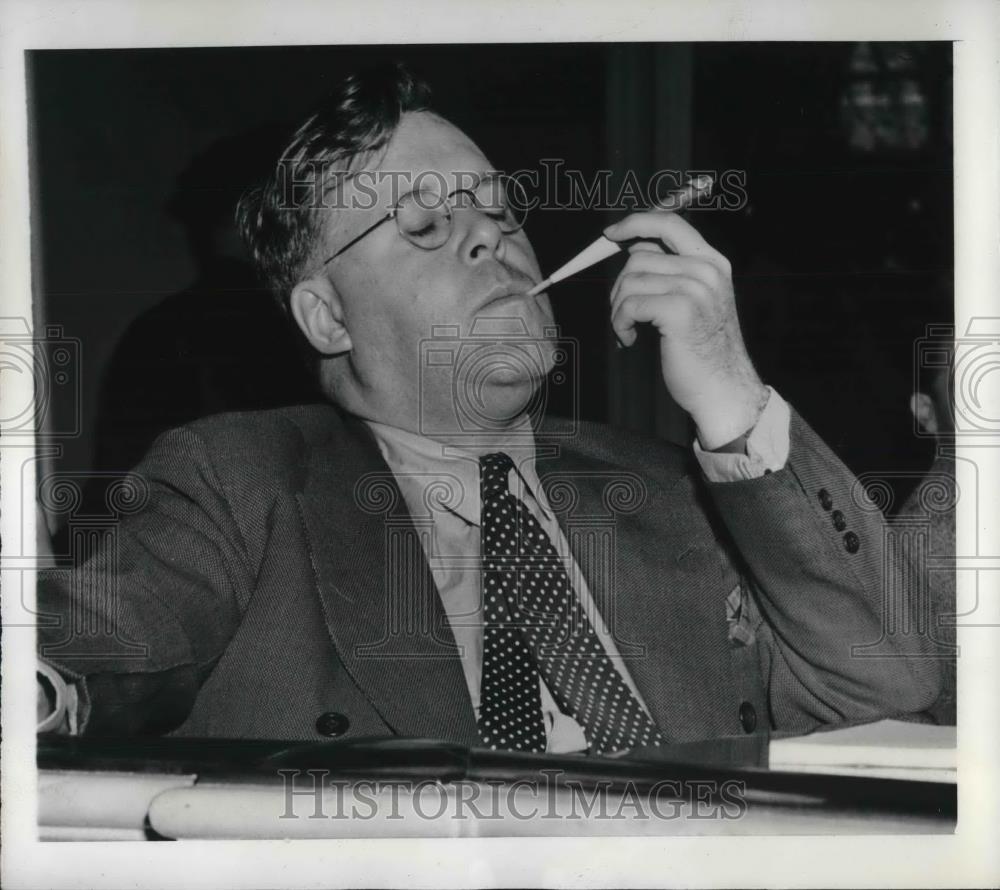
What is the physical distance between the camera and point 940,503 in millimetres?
2172

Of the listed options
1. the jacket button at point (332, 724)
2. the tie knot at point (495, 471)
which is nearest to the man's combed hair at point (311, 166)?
the tie knot at point (495, 471)

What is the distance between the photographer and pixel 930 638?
2.15m

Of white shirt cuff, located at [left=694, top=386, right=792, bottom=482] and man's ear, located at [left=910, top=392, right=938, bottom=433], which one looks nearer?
white shirt cuff, located at [left=694, top=386, right=792, bottom=482]

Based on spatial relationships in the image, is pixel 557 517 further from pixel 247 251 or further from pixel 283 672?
pixel 247 251

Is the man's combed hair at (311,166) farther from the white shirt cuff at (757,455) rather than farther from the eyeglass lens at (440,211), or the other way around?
the white shirt cuff at (757,455)

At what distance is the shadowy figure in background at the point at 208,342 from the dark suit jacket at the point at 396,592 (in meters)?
0.04

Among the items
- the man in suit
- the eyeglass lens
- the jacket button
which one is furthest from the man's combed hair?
the jacket button

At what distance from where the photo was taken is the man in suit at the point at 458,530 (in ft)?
6.57

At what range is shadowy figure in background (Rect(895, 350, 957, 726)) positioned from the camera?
7.06 ft

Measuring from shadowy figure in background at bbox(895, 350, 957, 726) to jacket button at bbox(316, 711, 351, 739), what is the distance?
3.06 feet

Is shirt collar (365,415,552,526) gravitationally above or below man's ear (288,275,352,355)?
below

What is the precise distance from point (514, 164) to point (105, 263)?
0.65 metres

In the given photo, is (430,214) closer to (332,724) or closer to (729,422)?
(729,422)

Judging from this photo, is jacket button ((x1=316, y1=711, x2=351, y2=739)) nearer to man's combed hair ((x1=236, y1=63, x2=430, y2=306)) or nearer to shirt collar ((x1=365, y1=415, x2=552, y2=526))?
shirt collar ((x1=365, y1=415, x2=552, y2=526))
